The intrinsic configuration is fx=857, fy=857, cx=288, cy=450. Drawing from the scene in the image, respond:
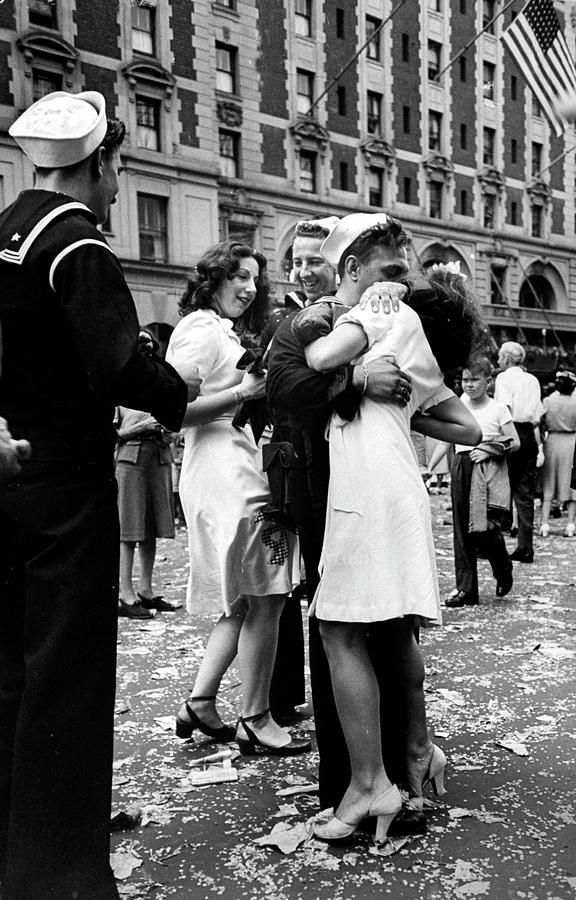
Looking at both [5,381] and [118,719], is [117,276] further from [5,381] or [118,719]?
[118,719]

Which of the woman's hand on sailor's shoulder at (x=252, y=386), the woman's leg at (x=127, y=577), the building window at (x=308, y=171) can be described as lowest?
the woman's leg at (x=127, y=577)

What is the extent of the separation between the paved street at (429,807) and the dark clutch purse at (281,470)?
111 cm

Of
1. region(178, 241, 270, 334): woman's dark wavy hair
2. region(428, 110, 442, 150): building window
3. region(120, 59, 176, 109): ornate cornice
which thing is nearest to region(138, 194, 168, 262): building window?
region(120, 59, 176, 109): ornate cornice

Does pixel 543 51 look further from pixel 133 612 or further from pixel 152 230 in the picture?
pixel 133 612

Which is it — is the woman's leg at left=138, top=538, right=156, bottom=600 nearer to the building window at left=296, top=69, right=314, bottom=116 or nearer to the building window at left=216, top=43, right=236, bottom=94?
the building window at left=216, top=43, right=236, bottom=94

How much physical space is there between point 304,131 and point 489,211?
65.2 ft

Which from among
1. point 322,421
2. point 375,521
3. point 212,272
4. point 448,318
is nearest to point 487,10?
point 212,272

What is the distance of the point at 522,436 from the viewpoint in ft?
31.0

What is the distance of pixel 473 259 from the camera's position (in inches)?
1428

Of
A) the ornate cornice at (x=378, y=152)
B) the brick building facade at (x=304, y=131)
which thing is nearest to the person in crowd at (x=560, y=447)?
the brick building facade at (x=304, y=131)

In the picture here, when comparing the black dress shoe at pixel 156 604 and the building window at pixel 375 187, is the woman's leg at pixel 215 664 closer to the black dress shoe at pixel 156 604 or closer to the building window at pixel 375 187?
the black dress shoe at pixel 156 604

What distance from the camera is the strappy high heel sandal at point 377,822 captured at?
2.85 m

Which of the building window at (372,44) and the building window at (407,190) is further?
the building window at (407,190)

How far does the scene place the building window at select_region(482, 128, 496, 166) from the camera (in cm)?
3186
